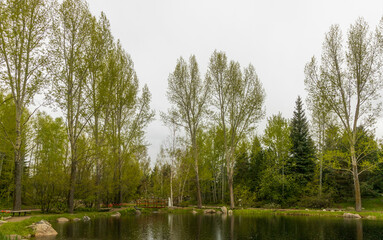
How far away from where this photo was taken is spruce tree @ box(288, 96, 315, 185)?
31859 millimetres

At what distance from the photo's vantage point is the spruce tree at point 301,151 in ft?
105

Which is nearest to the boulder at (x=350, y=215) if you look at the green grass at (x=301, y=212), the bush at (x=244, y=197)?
the green grass at (x=301, y=212)

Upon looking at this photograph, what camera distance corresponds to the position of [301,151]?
107 feet

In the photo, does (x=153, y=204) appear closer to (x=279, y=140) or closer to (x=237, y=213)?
(x=237, y=213)

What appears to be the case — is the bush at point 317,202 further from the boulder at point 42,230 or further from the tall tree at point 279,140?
the boulder at point 42,230

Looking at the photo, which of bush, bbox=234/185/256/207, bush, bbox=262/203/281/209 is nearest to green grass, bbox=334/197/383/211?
bush, bbox=262/203/281/209

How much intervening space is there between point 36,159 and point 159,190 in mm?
17571

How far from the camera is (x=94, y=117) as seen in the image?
2366 centimetres

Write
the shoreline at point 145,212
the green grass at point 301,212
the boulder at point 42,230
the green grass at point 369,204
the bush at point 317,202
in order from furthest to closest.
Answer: the green grass at point 369,204 → the bush at point 317,202 → the green grass at point 301,212 → the boulder at point 42,230 → the shoreline at point 145,212

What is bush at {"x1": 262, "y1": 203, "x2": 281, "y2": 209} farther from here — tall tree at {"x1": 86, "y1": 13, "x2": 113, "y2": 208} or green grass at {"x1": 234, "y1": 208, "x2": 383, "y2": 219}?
tall tree at {"x1": 86, "y1": 13, "x2": 113, "y2": 208}

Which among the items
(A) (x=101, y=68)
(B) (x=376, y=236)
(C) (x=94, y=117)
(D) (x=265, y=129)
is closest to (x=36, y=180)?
(C) (x=94, y=117)

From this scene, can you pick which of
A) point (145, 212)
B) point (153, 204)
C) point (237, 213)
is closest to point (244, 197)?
point (237, 213)

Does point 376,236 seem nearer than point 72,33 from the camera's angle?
Yes

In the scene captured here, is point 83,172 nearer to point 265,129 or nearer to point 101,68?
point 101,68
